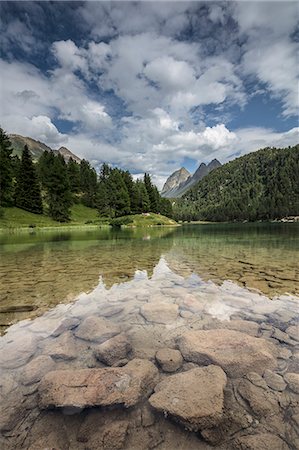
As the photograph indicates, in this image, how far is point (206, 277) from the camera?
1212 centimetres

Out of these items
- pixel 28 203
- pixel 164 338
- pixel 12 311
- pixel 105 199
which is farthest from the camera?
pixel 105 199

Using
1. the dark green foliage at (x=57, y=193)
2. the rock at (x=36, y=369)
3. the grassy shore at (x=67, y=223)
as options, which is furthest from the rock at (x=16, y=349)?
the dark green foliage at (x=57, y=193)

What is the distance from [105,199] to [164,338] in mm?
82037

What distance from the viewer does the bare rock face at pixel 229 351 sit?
4.82 m

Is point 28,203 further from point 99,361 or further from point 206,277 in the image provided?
point 99,361

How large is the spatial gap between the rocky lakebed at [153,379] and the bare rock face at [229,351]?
0.07 feet

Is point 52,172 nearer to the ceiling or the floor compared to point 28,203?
nearer to the ceiling

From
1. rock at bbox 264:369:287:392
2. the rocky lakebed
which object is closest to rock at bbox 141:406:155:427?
the rocky lakebed

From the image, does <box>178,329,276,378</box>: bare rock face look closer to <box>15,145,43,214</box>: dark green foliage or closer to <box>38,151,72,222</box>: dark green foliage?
<box>15,145,43,214</box>: dark green foliage

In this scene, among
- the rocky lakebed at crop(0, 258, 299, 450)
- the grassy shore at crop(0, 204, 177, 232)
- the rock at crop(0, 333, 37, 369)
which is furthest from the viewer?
the grassy shore at crop(0, 204, 177, 232)

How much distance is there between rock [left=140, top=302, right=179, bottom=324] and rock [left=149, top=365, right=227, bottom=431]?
2.64m

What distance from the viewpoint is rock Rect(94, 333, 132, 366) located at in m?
5.22

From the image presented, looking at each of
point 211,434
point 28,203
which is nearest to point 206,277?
point 211,434

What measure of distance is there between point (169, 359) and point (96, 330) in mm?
2242
